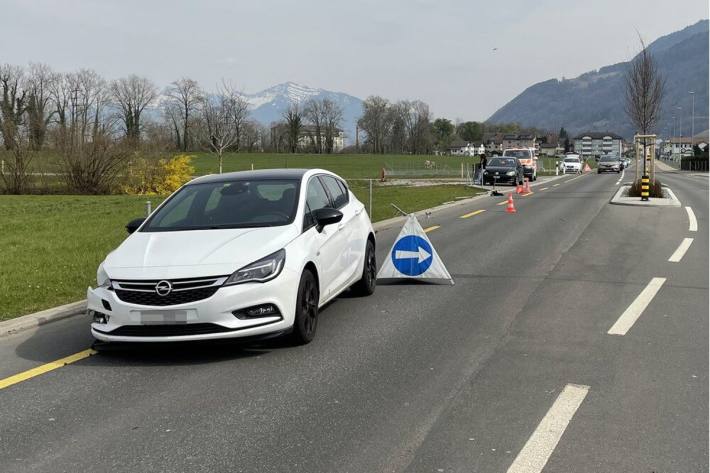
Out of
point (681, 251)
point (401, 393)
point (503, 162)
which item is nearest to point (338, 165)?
point (503, 162)

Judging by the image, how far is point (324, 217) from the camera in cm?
654

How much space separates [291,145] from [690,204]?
107684mm

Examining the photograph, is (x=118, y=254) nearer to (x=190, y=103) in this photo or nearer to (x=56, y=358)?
(x=56, y=358)

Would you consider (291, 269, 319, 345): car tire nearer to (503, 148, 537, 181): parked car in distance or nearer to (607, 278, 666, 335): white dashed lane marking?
(607, 278, 666, 335): white dashed lane marking

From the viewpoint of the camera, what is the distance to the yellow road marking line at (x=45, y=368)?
17.2ft

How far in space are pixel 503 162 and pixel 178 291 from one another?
35.2m

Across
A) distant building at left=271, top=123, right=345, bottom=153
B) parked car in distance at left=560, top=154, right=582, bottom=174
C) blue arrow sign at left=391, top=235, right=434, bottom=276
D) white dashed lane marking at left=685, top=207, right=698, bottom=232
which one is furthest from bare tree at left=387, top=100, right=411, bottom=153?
blue arrow sign at left=391, top=235, right=434, bottom=276

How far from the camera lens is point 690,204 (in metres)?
22.9

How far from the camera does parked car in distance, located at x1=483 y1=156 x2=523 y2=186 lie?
37.8 m

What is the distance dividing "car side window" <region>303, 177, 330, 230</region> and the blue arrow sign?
1936 millimetres

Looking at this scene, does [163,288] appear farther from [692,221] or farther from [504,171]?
[504,171]

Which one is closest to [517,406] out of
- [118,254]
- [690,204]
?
[118,254]

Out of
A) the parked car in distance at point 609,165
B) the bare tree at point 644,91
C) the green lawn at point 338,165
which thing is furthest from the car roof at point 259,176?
the parked car in distance at point 609,165

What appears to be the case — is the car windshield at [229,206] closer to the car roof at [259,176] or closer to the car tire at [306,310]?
the car roof at [259,176]
